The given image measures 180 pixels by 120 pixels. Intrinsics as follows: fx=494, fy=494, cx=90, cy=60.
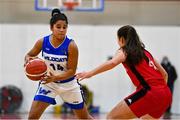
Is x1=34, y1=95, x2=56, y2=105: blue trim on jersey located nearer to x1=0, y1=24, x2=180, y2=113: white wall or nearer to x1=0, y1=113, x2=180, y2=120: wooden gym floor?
x1=0, y1=113, x2=180, y2=120: wooden gym floor

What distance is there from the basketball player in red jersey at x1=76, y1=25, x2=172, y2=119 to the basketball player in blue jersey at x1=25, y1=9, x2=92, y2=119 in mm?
994

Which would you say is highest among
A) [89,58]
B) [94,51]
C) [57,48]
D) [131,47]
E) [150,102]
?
[131,47]

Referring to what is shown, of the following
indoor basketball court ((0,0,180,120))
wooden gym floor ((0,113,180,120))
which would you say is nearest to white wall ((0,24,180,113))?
indoor basketball court ((0,0,180,120))

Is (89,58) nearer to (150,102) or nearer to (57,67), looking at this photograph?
(57,67)

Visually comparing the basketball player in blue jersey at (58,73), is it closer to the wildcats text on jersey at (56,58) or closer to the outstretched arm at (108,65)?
the wildcats text on jersey at (56,58)

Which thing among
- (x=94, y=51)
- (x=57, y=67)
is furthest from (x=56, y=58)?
(x=94, y=51)

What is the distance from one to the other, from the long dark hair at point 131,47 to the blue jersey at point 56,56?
1.18m

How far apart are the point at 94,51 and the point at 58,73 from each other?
792cm

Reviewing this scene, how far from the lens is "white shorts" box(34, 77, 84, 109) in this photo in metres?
6.82

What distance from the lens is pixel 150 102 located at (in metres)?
5.76

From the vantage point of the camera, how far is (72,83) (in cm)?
695

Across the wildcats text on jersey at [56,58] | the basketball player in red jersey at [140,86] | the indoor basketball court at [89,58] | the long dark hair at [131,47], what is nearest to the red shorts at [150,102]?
the basketball player in red jersey at [140,86]

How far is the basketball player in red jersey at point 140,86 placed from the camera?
5.76m

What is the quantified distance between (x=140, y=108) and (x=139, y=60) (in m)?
0.56
